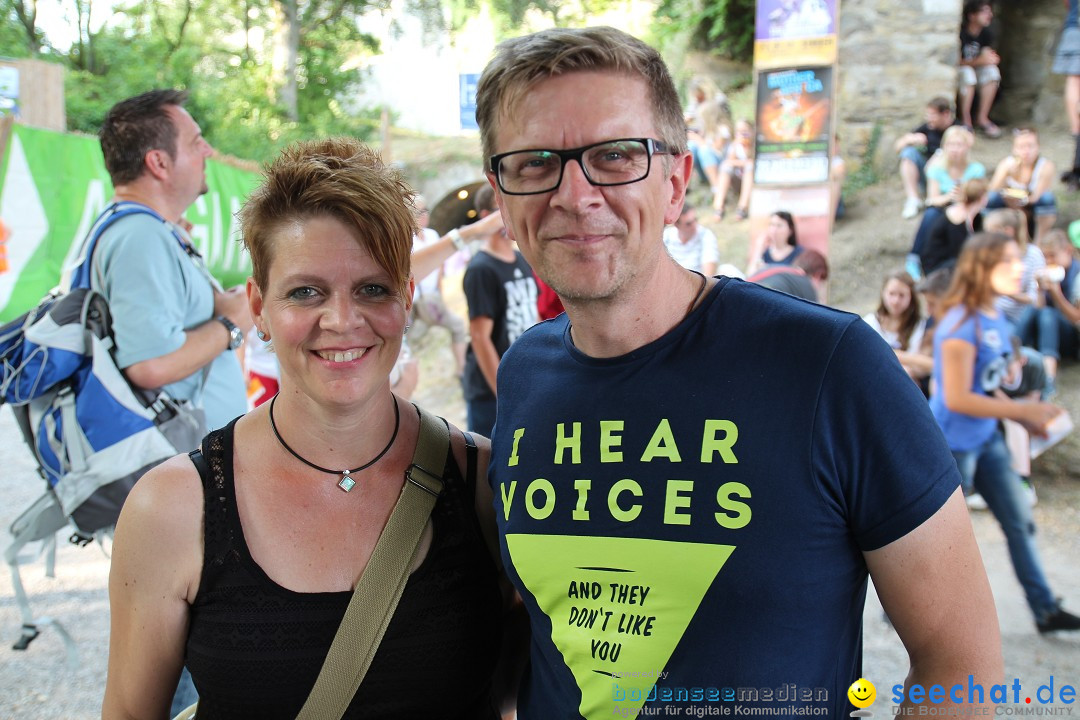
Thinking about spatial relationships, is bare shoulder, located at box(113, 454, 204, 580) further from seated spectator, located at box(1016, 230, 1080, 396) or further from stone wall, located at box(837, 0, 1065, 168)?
stone wall, located at box(837, 0, 1065, 168)

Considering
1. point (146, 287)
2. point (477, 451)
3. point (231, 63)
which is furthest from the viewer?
point (231, 63)

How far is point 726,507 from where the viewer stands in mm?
1440

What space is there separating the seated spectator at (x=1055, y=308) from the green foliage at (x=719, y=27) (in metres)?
9.36

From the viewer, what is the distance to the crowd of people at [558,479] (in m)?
1.41

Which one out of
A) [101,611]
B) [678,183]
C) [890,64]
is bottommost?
[101,611]

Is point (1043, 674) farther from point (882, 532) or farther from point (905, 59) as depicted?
point (905, 59)

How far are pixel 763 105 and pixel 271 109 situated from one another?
17.6 meters

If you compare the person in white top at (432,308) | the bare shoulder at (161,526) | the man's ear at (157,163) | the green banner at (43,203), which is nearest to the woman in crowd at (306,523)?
the bare shoulder at (161,526)

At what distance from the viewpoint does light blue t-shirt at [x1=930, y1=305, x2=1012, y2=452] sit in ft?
13.8

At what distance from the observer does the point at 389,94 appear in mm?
27891

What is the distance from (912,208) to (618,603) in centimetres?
1048

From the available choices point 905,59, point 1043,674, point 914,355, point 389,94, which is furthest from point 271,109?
point 1043,674

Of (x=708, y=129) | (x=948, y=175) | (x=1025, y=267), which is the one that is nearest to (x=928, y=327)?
(x=1025, y=267)

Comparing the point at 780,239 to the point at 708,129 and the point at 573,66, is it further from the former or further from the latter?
the point at 573,66
